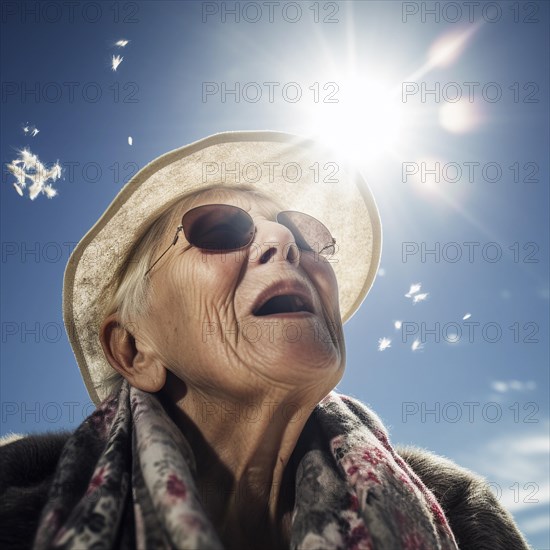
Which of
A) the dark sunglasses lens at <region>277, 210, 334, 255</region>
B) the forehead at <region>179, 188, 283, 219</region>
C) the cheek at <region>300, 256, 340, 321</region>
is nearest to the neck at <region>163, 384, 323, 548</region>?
the cheek at <region>300, 256, 340, 321</region>

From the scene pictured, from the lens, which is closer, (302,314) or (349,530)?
(349,530)

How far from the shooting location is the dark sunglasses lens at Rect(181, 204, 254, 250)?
2557 millimetres

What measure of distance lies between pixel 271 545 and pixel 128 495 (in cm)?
99

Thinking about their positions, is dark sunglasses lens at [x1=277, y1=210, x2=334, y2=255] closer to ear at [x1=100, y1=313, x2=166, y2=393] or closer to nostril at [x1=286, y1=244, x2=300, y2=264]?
nostril at [x1=286, y1=244, x2=300, y2=264]

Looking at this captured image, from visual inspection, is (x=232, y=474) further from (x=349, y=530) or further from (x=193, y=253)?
(x=193, y=253)

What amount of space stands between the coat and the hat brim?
88cm

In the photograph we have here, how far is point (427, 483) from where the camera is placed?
2.99m

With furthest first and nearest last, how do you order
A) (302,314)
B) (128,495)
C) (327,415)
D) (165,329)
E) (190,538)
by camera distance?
1. (327,415)
2. (165,329)
3. (302,314)
4. (128,495)
5. (190,538)

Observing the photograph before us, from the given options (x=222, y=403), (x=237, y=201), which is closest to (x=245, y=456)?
(x=222, y=403)

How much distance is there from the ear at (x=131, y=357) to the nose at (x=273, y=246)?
2.51 feet

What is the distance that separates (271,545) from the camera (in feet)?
7.88

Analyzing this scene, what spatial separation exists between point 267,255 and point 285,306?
285 mm

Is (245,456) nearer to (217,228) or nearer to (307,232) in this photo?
(217,228)

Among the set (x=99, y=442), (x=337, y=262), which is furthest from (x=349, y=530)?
(x=337, y=262)
